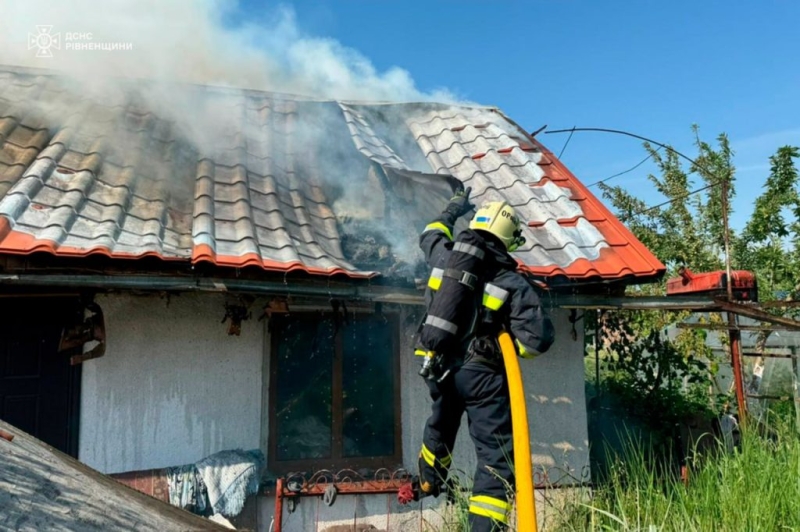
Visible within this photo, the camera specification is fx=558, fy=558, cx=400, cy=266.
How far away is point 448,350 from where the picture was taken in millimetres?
3473

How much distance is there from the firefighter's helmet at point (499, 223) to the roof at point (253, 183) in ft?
4.03

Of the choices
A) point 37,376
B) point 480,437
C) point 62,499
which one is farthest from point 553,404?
point 37,376

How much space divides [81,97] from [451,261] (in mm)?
5440

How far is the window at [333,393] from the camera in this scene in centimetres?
519

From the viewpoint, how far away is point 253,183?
574 cm

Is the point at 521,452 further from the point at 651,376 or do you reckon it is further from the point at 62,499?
the point at 651,376

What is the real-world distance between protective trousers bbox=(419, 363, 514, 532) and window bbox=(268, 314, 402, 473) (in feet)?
4.66

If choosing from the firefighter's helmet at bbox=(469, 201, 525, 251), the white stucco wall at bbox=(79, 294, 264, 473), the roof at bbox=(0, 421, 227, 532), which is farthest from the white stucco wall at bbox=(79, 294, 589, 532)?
the firefighter's helmet at bbox=(469, 201, 525, 251)

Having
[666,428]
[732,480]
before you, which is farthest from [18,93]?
[666,428]

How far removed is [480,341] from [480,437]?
2.00 ft

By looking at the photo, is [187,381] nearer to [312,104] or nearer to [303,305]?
[303,305]

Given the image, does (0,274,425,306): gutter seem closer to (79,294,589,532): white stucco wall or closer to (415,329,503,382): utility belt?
(79,294,589,532): white stucco wall

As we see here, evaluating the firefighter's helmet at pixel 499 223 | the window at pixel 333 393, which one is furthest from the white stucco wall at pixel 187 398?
the firefighter's helmet at pixel 499 223

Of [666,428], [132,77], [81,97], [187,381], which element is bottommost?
[666,428]
